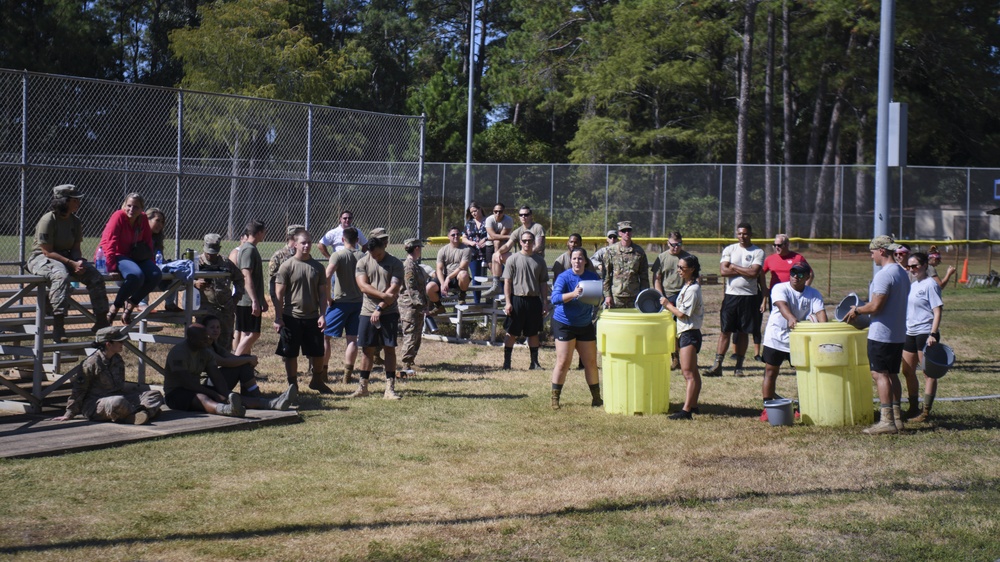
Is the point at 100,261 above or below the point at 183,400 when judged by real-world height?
above

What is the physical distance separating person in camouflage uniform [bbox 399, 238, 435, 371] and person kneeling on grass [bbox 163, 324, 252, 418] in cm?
319

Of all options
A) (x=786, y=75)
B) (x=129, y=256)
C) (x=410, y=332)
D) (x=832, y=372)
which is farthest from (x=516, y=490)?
(x=786, y=75)

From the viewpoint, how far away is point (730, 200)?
34531mm

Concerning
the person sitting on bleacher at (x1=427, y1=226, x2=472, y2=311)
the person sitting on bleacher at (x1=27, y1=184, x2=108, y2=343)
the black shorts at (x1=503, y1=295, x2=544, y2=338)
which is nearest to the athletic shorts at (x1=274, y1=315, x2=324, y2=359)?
the person sitting on bleacher at (x1=27, y1=184, x2=108, y2=343)

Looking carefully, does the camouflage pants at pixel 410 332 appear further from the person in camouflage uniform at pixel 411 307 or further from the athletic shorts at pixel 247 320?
the athletic shorts at pixel 247 320

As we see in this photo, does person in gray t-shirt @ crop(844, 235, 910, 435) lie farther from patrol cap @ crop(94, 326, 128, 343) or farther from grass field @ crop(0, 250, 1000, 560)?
patrol cap @ crop(94, 326, 128, 343)

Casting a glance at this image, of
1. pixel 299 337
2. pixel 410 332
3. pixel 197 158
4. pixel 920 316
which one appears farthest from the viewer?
pixel 197 158


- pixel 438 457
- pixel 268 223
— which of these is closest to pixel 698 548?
pixel 438 457

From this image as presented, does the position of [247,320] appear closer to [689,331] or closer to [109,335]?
[109,335]

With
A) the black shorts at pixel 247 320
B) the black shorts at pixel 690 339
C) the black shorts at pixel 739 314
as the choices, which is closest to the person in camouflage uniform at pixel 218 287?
the black shorts at pixel 247 320

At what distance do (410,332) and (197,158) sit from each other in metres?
5.00

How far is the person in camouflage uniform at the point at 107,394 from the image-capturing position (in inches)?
364

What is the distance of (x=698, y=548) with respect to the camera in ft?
20.0

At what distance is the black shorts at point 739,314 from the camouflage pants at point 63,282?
25.0 ft
